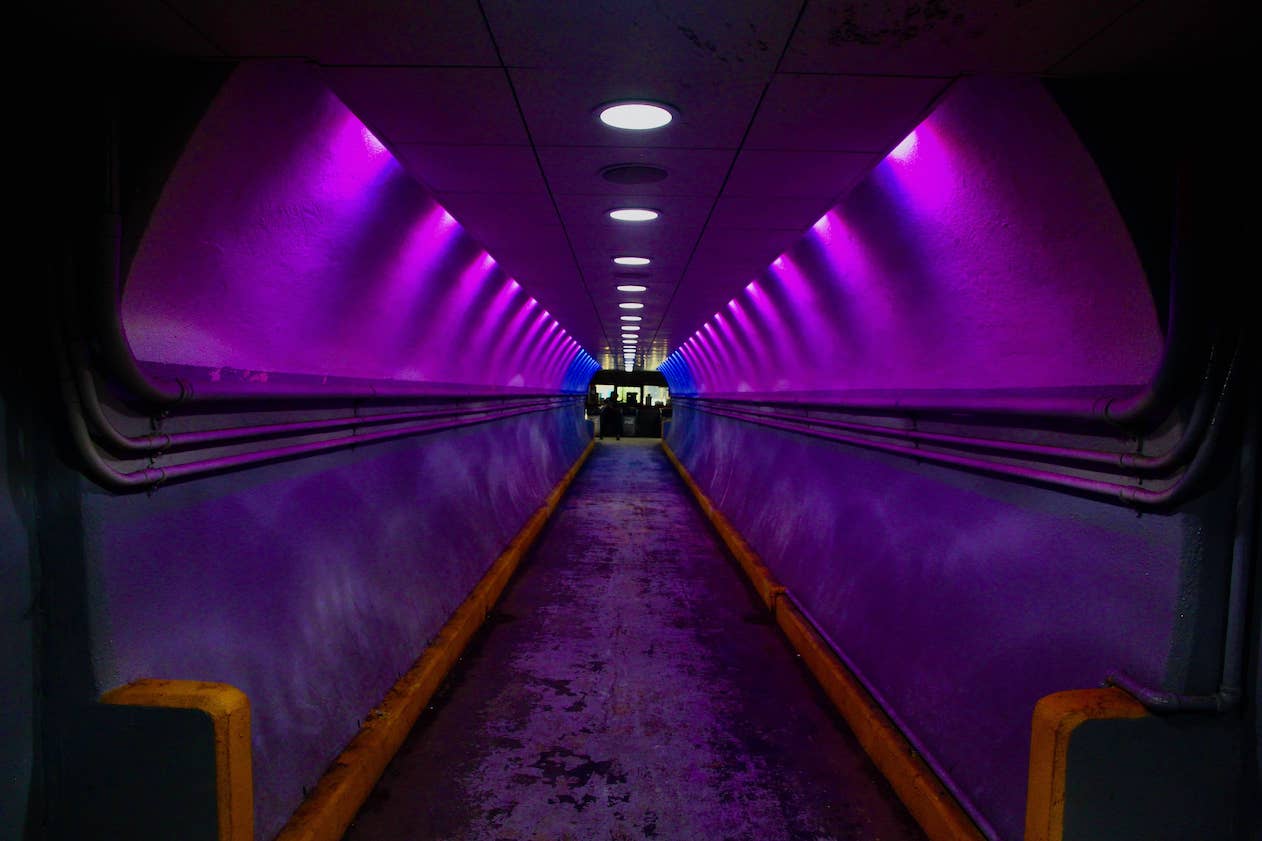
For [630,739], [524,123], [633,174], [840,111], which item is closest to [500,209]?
[633,174]

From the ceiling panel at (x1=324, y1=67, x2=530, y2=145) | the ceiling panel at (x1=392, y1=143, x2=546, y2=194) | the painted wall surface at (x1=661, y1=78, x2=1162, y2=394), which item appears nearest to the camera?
the painted wall surface at (x1=661, y1=78, x2=1162, y2=394)

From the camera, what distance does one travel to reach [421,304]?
21.3 feet

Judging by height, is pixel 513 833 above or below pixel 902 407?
below

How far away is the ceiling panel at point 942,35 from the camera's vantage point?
Answer: 96.2 inches

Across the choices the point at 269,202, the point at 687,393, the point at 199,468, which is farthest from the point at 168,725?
the point at 687,393

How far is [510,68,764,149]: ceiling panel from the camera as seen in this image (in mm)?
3172

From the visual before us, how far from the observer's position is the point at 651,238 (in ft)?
21.1

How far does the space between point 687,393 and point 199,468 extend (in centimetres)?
2050

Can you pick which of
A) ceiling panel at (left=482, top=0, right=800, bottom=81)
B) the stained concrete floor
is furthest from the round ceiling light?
the stained concrete floor

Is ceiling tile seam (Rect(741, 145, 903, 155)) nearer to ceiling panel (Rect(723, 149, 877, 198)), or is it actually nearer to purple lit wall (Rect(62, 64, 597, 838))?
ceiling panel (Rect(723, 149, 877, 198))

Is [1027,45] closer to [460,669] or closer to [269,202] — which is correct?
[269,202]

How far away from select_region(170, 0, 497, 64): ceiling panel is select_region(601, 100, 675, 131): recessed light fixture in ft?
2.45

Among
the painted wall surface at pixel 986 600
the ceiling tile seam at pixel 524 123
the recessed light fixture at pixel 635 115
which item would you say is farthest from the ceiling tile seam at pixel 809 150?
the painted wall surface at pixel 986 600

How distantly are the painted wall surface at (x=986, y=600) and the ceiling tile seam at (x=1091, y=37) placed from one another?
163 cm
